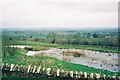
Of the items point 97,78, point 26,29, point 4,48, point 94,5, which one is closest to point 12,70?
point 4,48

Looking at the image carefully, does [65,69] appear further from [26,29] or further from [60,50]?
[26,29]

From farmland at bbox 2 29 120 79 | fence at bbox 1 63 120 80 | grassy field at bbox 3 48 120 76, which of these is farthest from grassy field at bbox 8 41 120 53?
fence at bbox 1 63 120 80

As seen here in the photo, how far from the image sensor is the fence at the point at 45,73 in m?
5.00

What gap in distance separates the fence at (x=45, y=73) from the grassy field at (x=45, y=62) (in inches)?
2.6

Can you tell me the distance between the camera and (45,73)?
5094 millimetres

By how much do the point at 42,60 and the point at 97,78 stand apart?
1.09m

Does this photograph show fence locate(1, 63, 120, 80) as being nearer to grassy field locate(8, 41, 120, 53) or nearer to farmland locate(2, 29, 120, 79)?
farmland locate(2, 29, 120, 79)

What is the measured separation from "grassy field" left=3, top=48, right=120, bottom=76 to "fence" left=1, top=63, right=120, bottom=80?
7cm

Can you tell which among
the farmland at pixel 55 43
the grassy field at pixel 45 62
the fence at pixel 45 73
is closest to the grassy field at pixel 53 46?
the farmland at pixel 55 43

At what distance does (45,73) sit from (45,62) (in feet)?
0.78

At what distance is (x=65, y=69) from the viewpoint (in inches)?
197

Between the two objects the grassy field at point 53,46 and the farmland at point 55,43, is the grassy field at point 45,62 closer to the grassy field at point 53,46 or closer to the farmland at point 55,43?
the farmland at point 55,43

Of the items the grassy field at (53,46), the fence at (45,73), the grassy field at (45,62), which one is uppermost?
the grassy field at (53,46)

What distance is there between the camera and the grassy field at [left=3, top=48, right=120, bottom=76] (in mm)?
4969
